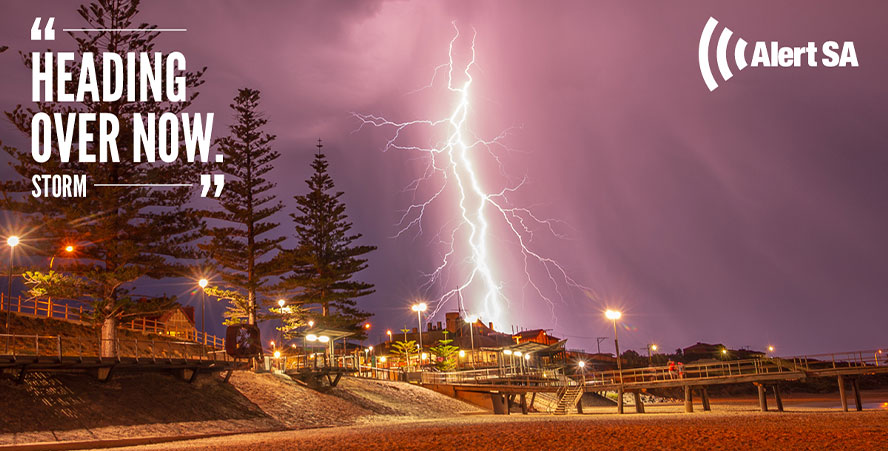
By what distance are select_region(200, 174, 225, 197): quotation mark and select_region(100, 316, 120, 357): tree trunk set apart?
21.2 feet

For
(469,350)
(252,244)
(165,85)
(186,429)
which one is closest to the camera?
(186,429)

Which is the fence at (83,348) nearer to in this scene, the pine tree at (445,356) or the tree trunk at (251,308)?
the tree trunk at (251,308)

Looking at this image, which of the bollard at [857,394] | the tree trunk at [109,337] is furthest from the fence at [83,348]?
the bollard at [857,394]

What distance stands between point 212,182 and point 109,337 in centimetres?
1000

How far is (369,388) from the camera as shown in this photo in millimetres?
33375

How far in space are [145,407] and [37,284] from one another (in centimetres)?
728

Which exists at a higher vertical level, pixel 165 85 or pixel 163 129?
pixel 165 85

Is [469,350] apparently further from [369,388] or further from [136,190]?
[136,190]

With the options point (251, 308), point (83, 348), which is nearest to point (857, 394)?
point (251, 308)

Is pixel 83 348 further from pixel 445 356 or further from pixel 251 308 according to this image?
Answer: pixel 445 356

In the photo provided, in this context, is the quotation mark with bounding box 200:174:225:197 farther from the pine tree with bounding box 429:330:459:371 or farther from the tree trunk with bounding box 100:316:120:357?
the pine tree with bounding box 429:330:459:371

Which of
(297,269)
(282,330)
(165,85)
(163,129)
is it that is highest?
(165,85)

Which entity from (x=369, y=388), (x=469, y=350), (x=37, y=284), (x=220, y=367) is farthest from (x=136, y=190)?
(x=469, y=350)

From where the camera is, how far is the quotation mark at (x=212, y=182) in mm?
28094
